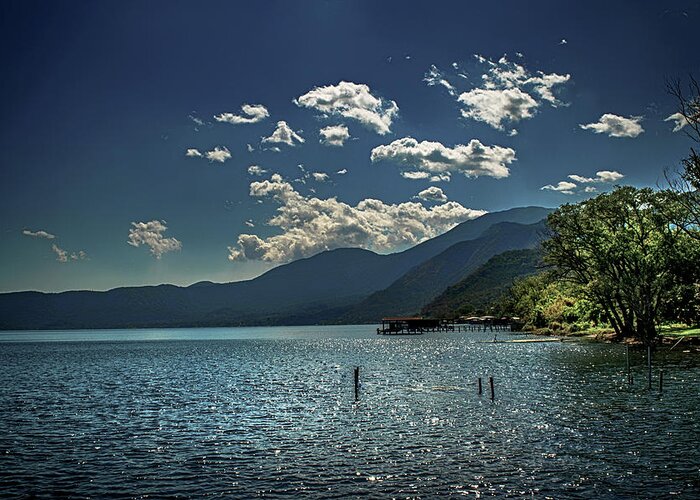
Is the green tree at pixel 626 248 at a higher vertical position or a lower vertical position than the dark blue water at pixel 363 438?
higher

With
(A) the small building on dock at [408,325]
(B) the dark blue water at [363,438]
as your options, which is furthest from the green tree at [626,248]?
(A) the small building on dock at [408,325]

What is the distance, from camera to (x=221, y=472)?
2097cm

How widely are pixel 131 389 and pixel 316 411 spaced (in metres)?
20.9

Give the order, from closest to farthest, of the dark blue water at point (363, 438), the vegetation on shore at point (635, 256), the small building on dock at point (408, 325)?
1. the dark blue water at point (363, 438)
2. the vegetation on shore at point (635, 256)
3. the small building on dock at point (408, 325)

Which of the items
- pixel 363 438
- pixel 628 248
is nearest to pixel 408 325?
pixel 628 248

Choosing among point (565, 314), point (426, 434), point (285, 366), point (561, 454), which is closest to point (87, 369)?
point (285, 366)

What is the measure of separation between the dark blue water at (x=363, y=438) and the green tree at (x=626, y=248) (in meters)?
29.9

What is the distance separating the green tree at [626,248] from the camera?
75.4m

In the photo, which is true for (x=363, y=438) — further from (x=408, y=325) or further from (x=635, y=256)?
(x=408, y=325)

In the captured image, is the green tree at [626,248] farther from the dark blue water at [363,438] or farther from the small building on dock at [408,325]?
the small building on dock at [408,325]

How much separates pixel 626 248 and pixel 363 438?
64.4 metres

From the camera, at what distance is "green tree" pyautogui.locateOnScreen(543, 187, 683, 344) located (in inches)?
2968

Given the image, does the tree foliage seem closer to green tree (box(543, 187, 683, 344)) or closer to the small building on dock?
green tree (box(543, 187, 683, 344))

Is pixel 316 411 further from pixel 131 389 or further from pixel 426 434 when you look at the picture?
pixel 131 389
